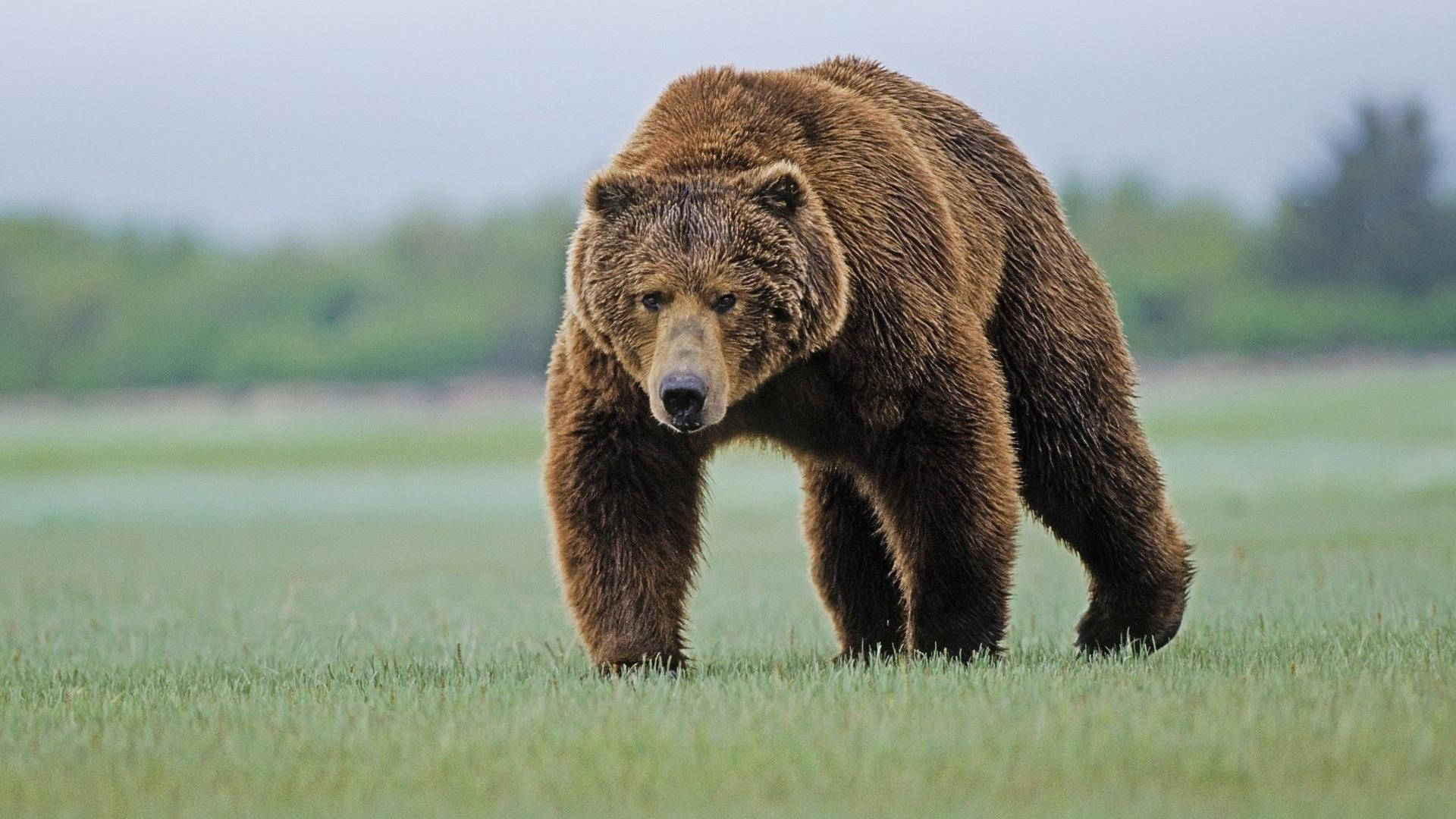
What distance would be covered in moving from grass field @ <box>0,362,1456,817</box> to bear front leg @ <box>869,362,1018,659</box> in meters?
0.29

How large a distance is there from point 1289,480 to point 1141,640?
47.5 ft

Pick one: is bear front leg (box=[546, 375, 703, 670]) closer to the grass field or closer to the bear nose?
the grass field

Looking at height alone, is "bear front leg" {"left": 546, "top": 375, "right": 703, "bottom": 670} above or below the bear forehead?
below

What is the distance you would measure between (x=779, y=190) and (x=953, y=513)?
4.20ft

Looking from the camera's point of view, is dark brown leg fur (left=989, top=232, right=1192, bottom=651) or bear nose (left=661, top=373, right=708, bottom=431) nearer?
bear nose (left=661, top=373, right=708, bottom=431)

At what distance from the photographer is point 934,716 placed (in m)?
4.81

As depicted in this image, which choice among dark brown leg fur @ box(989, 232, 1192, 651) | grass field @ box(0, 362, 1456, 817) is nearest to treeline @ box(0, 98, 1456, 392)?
grass field @ box(0, 362, 1456, 817)

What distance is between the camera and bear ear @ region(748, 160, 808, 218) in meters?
5.85

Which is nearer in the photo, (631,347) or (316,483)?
(631,347)

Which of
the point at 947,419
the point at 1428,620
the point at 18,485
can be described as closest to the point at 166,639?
the point at 947,419

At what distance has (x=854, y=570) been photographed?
24.2 feet

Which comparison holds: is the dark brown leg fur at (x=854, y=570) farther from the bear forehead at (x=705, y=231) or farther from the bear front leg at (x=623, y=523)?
the bear forehead at (x=705, y=231)

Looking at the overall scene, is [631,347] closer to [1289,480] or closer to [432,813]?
[432,813]

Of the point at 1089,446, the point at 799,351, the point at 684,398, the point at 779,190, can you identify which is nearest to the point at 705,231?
the point at 779,190
